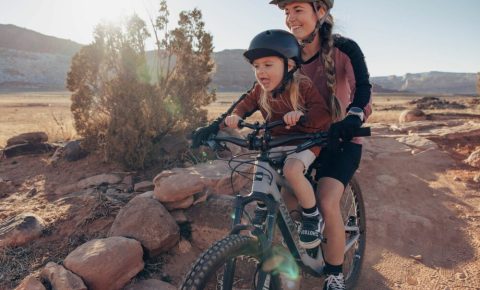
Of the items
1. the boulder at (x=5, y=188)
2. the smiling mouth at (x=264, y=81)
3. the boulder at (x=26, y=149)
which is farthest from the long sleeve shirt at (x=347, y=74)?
the boulder at (x=26, y=149)

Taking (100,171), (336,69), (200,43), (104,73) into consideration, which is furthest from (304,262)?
(200,43)

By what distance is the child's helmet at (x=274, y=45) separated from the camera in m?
2.75

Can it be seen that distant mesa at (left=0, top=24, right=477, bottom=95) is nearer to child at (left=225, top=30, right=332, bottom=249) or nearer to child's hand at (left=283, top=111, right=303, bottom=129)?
child at (left=225, top=30, right=332, bottom=249)

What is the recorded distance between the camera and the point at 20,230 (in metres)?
4.35

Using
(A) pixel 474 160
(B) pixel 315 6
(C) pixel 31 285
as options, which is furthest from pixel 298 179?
(A) pixel 474 160

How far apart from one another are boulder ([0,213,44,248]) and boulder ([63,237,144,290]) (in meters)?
1.01

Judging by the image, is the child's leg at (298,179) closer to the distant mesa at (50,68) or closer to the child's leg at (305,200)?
the child's leg at (305,200)

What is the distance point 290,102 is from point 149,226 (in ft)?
7.15

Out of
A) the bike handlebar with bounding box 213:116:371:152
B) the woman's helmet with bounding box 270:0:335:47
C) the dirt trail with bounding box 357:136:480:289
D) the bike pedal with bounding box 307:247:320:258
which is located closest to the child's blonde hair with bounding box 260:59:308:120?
the bike handlebar with bounding box 213:116:371:152

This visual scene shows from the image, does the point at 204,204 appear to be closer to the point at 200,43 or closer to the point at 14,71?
the point at 200,43

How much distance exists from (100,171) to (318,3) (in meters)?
4.92

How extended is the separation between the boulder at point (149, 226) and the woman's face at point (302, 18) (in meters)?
2.46

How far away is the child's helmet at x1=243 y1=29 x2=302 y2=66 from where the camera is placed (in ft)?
9.02

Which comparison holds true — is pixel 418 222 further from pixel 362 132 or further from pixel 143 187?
pixel 143 187
